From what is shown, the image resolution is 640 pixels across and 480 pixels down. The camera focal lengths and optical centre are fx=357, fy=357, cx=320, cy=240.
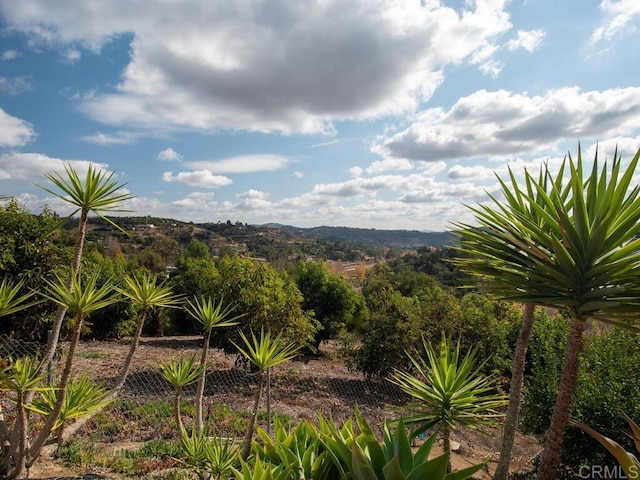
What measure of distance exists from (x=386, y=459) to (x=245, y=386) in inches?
343

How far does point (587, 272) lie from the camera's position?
250cm

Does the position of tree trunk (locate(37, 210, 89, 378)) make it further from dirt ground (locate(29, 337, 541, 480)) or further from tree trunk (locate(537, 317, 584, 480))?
tree trunk (locate(537, 317, 584, 480))

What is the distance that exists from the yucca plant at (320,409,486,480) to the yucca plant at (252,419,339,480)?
10 centimetres

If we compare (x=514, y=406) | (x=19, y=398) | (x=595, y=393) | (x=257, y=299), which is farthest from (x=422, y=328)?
(x=19, y=398)

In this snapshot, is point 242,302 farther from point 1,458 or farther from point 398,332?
point 1,458

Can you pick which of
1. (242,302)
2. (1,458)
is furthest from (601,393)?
(242,302)

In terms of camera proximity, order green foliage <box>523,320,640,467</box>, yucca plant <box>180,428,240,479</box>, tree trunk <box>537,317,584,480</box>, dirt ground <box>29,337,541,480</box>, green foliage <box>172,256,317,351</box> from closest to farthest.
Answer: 1. tree trunk <box>537,317,584,480</box>
2. yucca plant <box>180,428,240,479</box>
3. green foliage <box>523,320,640,467</box>
4. dirt ground <box>29,337,541,480</box>
5. green foliage <box>172,256,317,351</box>

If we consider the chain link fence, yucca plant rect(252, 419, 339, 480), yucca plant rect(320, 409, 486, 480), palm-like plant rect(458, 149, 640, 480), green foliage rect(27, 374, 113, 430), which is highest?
palm-like plant rect(458, 149, 640, 480)

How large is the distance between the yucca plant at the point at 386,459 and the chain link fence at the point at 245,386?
5.51 metres

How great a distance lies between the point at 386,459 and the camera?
2.24 meters

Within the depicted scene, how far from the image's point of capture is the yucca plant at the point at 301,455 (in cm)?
228

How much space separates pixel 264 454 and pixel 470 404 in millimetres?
1613

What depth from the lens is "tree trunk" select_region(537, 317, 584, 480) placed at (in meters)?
2.52

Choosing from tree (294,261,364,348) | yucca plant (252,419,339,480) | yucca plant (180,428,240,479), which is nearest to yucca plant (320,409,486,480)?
yucca plant (252,419,339,480)
